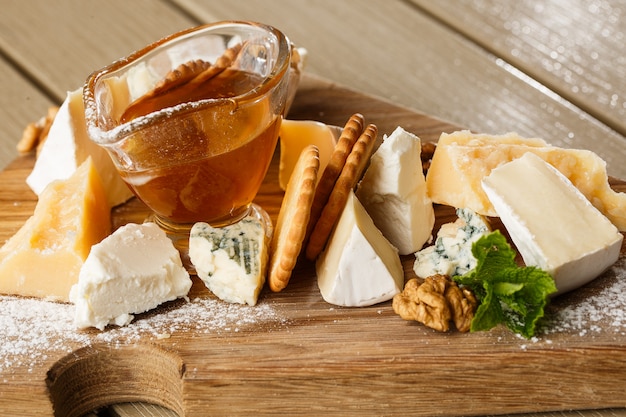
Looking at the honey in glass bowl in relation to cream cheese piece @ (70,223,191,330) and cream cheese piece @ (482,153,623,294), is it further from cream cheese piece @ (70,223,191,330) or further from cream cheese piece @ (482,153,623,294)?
cream cheese piece @ (482,153,623,294)

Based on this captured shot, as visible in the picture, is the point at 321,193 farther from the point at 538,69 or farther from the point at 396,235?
the point at 538,69

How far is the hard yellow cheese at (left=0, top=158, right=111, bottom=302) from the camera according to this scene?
143 centimetres

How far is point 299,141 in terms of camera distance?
64.9 inches

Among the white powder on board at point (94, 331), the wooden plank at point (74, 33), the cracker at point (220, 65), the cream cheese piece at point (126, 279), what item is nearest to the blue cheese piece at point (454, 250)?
the white powder on board at point (94, 331)

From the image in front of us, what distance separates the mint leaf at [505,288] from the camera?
125 cm

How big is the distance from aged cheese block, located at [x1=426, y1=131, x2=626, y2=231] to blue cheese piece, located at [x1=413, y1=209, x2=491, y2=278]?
1.1 inches

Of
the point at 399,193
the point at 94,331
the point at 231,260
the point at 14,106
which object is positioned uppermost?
the point at 399,193

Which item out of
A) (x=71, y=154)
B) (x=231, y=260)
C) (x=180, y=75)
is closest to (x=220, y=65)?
(x=180, y=75)

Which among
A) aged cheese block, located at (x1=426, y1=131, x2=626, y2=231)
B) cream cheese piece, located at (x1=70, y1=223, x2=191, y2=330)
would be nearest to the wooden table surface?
aged cheese block, located at (x1=426, y1=131, x2=626, y2=231)

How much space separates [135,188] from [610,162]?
1.05 metres

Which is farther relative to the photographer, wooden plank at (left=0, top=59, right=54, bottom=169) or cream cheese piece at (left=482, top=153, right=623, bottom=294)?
wooden plank at (left=0, top=59, right=54, bottom=169)

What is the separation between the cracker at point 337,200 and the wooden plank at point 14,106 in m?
0.88

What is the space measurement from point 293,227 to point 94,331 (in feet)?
1.14

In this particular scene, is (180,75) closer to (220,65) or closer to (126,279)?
(220,65)
